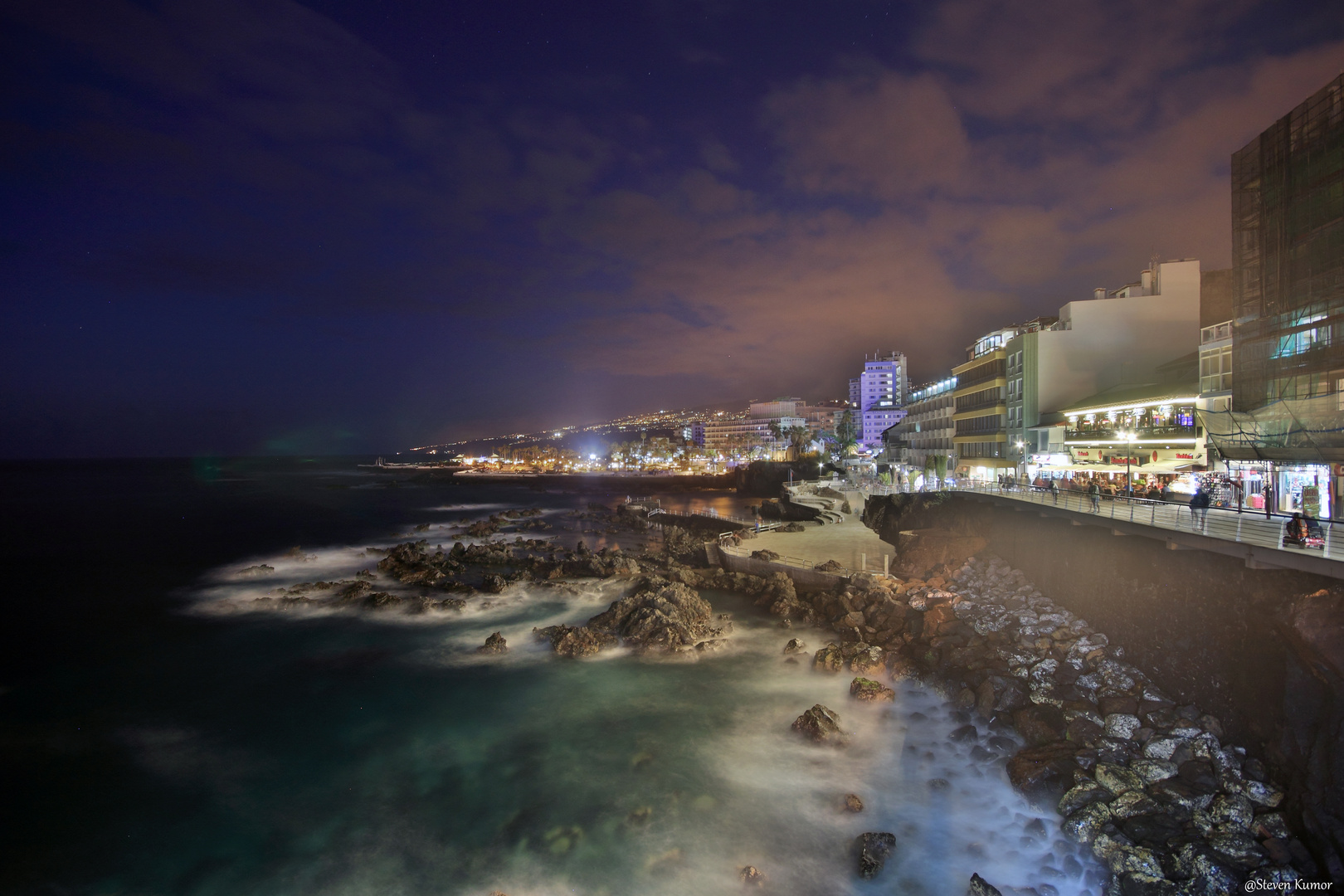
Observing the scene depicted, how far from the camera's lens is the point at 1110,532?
1767 centimetres

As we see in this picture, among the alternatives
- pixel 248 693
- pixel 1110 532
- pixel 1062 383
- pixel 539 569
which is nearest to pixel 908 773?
pixel 1110 532

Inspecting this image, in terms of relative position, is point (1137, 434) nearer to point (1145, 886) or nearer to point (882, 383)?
point (1145, 886)

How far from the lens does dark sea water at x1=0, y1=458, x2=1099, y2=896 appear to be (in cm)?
1088

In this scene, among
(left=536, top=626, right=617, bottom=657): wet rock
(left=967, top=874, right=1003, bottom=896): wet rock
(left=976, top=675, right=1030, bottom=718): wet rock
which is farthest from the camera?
(left=536, top=626, right=617, bottom=657): wet rock

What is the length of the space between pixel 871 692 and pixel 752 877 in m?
6.91

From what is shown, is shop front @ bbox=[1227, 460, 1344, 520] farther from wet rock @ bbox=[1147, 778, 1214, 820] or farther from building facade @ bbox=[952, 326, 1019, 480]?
building facade @ bbox=[952, 326, 1019, 480]

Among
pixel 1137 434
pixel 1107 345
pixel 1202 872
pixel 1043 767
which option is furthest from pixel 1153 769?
pixel 1107 345

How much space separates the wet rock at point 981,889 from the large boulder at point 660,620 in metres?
11.7

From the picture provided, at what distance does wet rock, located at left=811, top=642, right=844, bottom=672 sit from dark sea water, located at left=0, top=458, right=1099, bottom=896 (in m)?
0.57

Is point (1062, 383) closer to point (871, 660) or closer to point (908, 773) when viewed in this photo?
point (871, 660)

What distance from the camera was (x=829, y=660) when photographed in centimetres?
1795

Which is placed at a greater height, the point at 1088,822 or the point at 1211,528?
the point at 1211,528

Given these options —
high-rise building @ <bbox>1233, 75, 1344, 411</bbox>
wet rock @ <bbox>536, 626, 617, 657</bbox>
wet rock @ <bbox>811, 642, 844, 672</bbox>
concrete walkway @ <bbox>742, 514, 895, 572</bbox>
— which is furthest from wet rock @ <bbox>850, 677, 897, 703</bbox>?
high-rise building @ <bbox>1233, 75, 1344, 411</bbox>

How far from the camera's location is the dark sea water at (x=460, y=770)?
10883 mm
